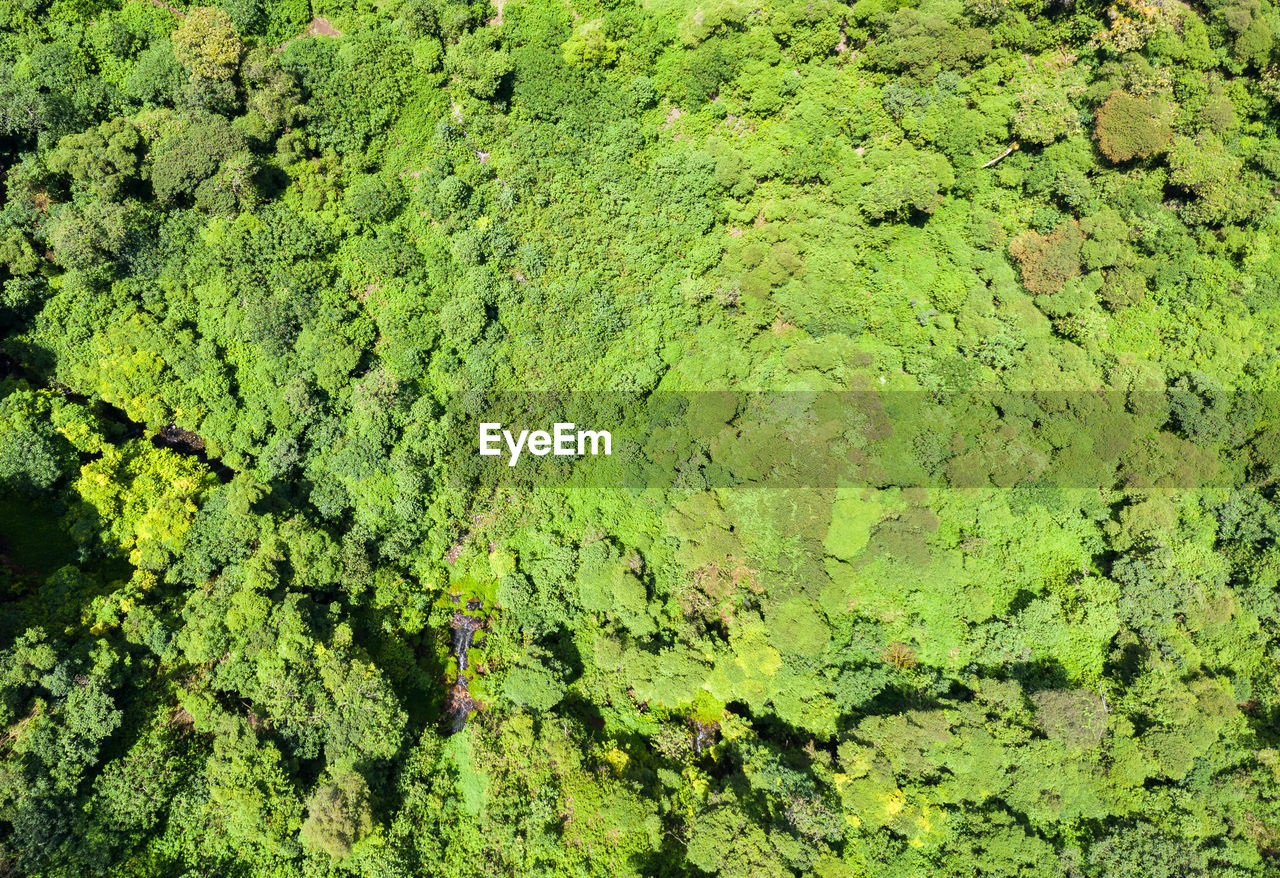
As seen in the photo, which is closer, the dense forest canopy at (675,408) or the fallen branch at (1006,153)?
the dense forest canopy at (675,408)

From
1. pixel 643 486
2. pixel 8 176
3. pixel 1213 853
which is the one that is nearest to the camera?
pixel 1213 853

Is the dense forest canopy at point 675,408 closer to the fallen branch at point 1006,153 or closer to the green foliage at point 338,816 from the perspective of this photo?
the fallen branch at point 1006,153

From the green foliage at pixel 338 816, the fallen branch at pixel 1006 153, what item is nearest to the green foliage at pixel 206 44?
the green foliage at pixel 338 816

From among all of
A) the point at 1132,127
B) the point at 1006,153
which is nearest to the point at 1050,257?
the point at 1006,153

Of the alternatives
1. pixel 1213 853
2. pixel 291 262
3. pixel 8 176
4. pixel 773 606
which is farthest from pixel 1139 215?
pixel 8 176

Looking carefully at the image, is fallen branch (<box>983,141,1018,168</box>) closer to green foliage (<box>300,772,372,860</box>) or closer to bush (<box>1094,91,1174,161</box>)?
bush (<box>1094,91,1174,161</box>)

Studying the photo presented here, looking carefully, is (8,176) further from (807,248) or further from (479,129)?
(807,248)

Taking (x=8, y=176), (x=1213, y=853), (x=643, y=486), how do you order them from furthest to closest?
1. (x=643, y=486)
2. (x=8, y=176)
3. (x=1213, y=853)

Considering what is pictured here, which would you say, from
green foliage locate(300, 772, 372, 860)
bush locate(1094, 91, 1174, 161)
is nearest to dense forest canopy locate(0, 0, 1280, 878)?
bush locate(1094, 91, 1174, 161)

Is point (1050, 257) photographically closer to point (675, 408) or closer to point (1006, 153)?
point (1006, 153)
